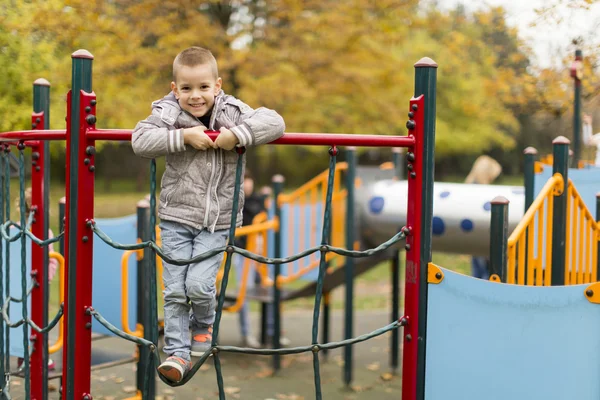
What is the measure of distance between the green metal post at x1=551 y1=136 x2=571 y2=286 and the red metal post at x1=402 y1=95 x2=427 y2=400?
1.58 meters

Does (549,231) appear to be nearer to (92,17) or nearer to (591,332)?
(591,332)

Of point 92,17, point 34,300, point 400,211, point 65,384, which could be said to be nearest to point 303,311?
point 400,211

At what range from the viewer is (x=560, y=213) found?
14.3 feet

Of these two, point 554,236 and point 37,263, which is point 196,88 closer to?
point 37,263

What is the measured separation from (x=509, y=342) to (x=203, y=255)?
1.20 metres

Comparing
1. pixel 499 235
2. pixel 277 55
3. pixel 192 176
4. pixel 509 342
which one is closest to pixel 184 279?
pixel 192 176

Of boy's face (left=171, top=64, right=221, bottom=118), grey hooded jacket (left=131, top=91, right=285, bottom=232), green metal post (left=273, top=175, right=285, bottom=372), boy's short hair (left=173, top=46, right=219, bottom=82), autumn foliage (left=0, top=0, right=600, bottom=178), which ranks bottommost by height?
green metal post (left=273, top=175, right=285, bottom=372)

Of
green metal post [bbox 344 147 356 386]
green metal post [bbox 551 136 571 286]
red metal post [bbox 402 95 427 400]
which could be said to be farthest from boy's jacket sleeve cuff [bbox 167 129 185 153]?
green metal post [bbox 344 147 356 386]

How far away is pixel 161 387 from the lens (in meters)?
5.99

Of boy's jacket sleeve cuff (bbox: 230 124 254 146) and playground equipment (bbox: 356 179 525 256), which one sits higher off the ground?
boy's jacket sleeve cuff (bbox: 230 124 254 146)

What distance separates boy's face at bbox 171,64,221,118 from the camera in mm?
2969

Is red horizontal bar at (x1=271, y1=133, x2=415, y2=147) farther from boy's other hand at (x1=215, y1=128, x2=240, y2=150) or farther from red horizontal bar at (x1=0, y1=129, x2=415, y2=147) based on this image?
boy's other hand at (x1=215, y1=128, x2=240, y2=150)

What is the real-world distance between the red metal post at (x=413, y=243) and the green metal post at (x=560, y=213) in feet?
5.19

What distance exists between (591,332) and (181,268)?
5.15 feet
